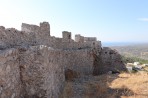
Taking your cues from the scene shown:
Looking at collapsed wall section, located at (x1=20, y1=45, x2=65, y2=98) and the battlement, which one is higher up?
the battlement

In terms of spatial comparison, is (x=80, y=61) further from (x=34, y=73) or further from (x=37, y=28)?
(x=34, y=73)

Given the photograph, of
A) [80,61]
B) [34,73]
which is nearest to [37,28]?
[80,61]

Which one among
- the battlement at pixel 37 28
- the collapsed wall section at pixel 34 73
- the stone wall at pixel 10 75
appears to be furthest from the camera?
the battlement at pixel 37 28

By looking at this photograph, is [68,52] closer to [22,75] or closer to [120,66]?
[120,66]

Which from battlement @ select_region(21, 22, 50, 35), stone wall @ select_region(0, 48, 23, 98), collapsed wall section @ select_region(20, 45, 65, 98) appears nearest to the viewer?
stone wall @ select_region(0, 48, 23, 98)

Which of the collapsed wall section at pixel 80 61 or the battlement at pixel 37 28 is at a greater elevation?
the battlement at pixel 37 28

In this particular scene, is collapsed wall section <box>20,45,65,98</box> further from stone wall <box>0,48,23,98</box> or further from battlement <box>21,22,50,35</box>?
battlement <box>21,22,50,35</box>

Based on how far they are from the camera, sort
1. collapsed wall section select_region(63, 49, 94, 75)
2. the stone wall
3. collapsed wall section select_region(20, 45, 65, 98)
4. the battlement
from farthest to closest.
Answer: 1. collapsed wall section select_region(63, 49, 94, 75)
2. the battlement
3. collapsed wall section select_region(20, 45, 65, 98)
4. the stone wall

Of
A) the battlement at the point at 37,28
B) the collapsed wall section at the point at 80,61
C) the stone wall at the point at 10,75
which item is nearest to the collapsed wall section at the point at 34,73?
the stone wall at the point at 10,75

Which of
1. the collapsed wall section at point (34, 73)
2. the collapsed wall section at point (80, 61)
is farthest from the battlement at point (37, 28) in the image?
the collapsed wall section at point (34, 73)

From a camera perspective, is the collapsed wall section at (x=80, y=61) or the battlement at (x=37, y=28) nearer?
the battlement at (x=37, y=28)

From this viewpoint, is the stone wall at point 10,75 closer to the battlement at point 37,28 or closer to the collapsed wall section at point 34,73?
the collapsed wall section at point 34,73

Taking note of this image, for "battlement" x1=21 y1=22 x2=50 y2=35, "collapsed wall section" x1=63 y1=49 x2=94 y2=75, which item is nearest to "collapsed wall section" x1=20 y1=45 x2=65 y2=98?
"battlement" x1=21 y1=22 x2=50 y2=35

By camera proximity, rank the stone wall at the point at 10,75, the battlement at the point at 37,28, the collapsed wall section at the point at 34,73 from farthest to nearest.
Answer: the battlement at the point at 37,28, the collapsed wall section at the point at 34,73, the stone wall at the point at 10,75
